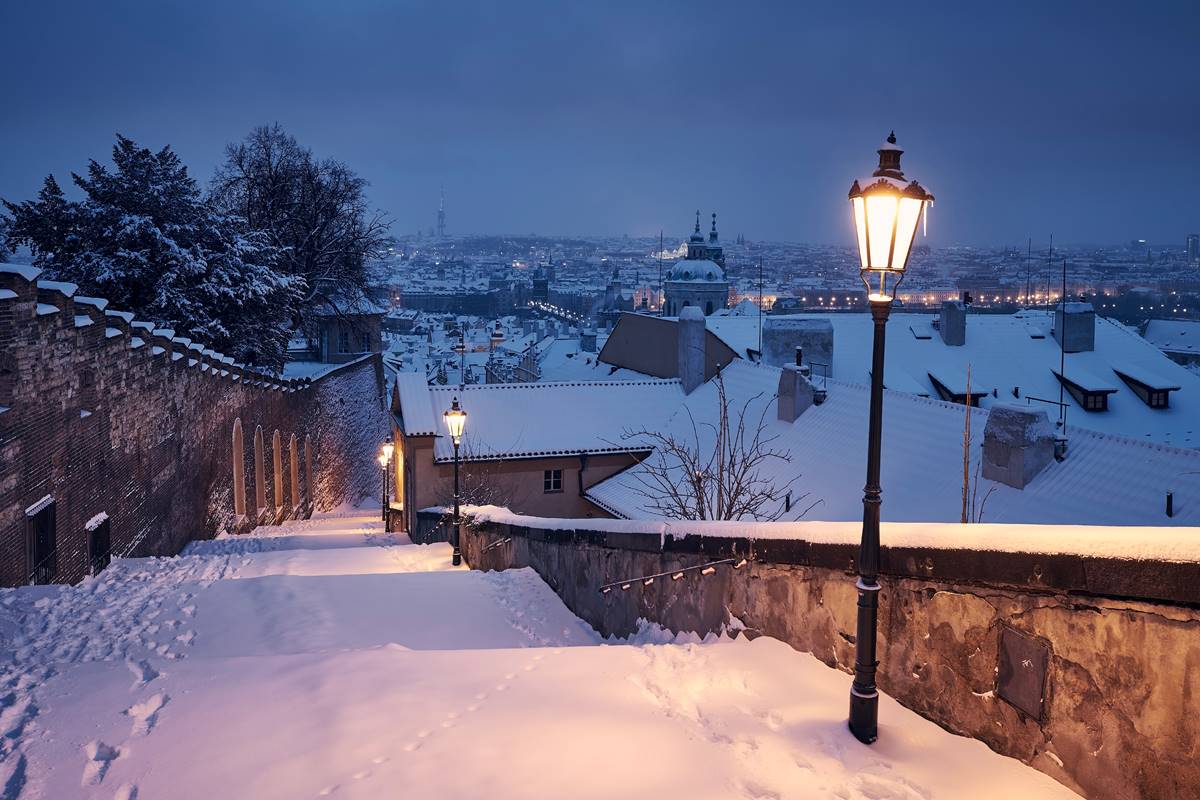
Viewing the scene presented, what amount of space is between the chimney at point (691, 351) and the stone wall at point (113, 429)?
13116mm

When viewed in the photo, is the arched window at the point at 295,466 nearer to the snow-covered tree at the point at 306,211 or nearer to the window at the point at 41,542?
the snow-covered tree at the point at 306,211

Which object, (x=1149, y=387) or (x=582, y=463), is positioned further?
(x=1149, y=387)

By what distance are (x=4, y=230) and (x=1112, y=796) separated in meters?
33.0

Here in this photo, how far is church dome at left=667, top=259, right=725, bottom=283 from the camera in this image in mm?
127625

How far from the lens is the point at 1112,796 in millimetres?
3975

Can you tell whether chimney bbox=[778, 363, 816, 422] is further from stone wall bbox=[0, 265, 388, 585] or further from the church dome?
the church dome

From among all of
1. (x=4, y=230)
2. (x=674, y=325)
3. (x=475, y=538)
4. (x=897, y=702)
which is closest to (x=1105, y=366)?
(x=674, y=325)

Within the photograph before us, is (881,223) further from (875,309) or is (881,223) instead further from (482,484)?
(482,484)

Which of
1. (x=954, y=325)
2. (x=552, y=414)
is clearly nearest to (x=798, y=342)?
(x=954, y=325)

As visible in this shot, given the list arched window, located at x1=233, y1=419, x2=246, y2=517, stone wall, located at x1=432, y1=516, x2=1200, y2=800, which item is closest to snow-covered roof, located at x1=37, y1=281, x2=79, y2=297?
stone wall, located at x1=432, y1=516, x2=1200, y2=800

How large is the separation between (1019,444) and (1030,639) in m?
14.3

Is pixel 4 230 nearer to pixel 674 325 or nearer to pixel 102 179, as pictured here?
pixel 102 179

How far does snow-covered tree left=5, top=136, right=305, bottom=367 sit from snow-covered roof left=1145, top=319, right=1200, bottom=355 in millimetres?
60343

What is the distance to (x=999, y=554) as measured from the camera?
4473 millimetres
